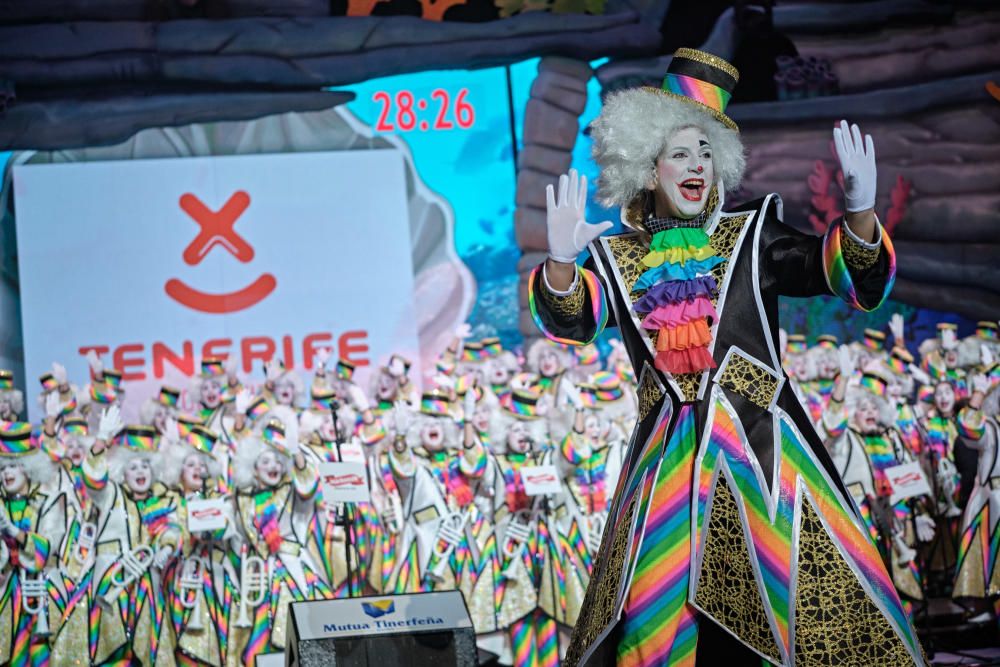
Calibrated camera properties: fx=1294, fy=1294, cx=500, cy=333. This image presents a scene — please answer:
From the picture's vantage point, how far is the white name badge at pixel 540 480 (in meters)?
6.61

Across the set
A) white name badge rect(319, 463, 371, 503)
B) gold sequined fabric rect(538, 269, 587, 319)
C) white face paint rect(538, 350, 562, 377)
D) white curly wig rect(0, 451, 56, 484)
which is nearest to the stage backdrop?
white face paint rect(538, 350, 562, 377)

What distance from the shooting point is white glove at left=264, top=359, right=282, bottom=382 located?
7898 mm

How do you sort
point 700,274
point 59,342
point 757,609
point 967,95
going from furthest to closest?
point 967,95, point 59,342, point 700,274, point 757,609

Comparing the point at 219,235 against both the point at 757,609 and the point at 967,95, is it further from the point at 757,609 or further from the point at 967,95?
the point at 757,609

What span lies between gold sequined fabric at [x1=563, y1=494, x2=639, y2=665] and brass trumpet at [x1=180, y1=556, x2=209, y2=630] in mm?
4460

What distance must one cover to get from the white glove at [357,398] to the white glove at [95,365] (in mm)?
1510

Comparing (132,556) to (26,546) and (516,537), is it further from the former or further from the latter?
(516,537)

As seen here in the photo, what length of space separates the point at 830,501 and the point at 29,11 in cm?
762

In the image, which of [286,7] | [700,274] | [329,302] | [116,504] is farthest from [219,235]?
[700,274]

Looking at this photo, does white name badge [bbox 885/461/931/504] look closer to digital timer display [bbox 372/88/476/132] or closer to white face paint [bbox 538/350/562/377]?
white face paint [bbox 538/350/562/377]

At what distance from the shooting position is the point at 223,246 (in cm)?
858

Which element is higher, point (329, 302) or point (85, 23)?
point (85, 23)

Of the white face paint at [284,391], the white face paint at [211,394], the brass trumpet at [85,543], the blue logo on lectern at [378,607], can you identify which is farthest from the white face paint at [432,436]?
the blue logo on lectern at [378,607]

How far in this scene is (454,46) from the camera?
29.6ft
